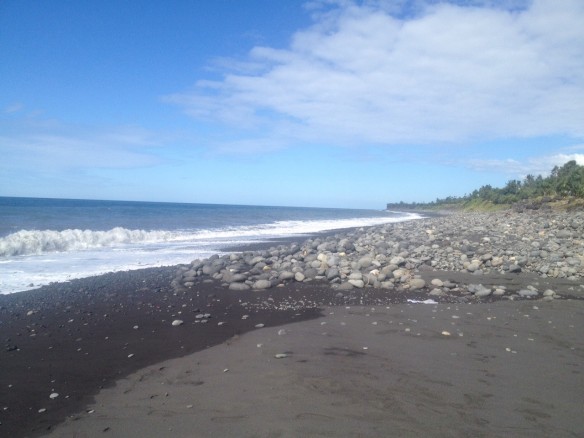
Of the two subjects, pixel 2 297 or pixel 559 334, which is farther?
pixel 2 297

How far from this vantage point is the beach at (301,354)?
156 inches

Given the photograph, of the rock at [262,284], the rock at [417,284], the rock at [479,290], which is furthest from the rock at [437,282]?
the rock at [262,284]

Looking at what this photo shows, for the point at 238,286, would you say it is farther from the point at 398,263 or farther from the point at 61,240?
the point at 61,240

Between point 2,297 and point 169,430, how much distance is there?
25.7 ft

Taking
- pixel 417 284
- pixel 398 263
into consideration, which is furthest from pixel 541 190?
pixel 417 284

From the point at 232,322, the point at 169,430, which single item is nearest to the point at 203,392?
the point at 169,430

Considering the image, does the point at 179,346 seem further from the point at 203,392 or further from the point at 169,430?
the point at 169,430

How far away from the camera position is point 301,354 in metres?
5.62

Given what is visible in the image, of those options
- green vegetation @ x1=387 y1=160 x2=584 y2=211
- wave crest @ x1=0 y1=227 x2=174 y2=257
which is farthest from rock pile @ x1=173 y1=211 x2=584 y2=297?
green vegetation @ x1=387 y1=160 x2=584 y2=211

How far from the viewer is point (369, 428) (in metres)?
→ 3.72

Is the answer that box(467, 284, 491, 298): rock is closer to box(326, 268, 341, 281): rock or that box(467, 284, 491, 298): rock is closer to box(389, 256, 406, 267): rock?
box(389, 256, 406, 267): rock

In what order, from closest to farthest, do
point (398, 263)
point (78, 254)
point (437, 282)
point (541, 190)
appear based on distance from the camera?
1. point (437, 282)
2. point (398, 263)
3. point (78, 254)
4. point (541, 190)

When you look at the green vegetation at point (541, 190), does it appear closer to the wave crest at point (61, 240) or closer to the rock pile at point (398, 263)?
the rock pile at point (398, 263)

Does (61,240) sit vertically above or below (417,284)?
above
